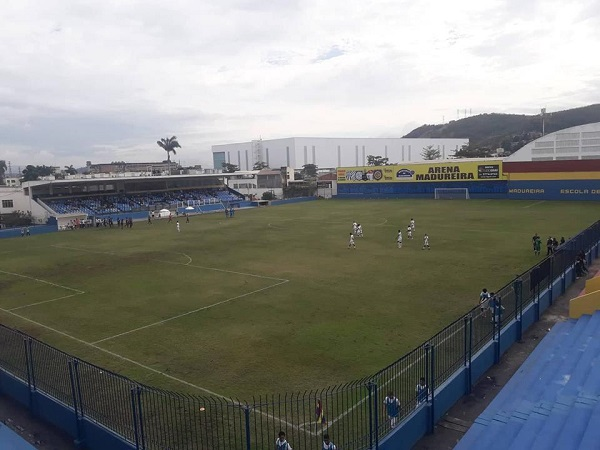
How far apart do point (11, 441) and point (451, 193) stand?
6753 centimetres

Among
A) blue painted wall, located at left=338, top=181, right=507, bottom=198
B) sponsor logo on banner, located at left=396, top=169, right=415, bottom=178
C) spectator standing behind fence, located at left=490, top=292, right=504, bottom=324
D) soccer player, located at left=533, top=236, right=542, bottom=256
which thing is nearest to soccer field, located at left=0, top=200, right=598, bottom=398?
soccer player, located at left=533, top=236, right=542, bottom=256

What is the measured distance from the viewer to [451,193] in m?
71.1

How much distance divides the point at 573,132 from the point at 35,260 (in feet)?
195

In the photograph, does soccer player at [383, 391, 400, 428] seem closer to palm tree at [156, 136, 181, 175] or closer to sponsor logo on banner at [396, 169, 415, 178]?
sponsor logo on banner at [396, 169, 415, 178]

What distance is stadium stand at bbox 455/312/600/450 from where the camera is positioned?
8.56 metres

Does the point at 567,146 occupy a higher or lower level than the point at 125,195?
higher

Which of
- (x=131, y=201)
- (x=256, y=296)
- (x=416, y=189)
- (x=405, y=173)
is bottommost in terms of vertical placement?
(x=256, y=296)

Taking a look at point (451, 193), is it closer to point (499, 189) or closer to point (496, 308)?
point (499, 189)

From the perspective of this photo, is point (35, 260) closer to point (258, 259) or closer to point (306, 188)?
point (258, 259)

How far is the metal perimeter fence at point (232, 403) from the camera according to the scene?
9390 mm

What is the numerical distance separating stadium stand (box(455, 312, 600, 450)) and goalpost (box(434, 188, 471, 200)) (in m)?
58.6

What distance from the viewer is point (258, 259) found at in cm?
2948

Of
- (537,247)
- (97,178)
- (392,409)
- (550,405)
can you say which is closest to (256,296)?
(392,409)

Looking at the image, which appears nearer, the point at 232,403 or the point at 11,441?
the point at 232,403
